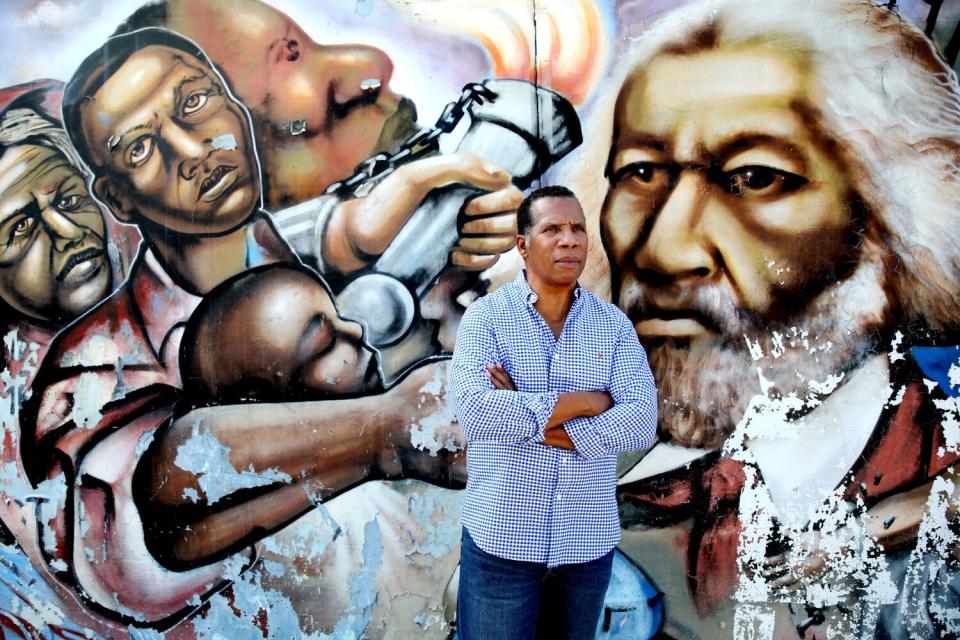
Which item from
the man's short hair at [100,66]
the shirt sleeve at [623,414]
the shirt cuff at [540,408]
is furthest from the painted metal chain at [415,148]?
the shirt cuff at [540,408]

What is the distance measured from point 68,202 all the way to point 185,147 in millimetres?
618

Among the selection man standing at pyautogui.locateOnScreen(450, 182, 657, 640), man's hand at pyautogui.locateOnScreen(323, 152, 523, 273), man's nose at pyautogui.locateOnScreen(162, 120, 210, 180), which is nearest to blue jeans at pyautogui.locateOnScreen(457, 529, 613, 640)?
man standing at pyautogui.locateOnScreen(450, 182, 657, 640)

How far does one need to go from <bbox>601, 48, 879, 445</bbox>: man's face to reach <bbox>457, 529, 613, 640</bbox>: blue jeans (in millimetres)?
1198

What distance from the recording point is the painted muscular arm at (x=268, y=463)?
10.7 feet

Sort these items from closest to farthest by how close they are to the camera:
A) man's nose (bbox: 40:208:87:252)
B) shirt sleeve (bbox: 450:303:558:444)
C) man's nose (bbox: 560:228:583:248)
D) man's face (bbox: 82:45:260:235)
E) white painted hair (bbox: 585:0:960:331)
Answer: shirt sleeve (bbox: 450:303:558:444) < man's nose (bbox: 560:228:583:248) < white painted hair (bbox: 585:0:960:331) < man's face (bbox: 82:45:260:235) < man's nose (bbox: 40:208:87:252)

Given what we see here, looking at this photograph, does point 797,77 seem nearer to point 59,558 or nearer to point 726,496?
point 726,496

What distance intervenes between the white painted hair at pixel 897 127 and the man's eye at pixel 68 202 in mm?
3106

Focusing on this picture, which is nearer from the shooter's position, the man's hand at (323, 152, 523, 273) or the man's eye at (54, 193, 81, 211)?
the man's hand at (323, 152, 523, 273)

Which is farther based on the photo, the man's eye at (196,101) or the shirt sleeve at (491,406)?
the man's eye at (196,101)

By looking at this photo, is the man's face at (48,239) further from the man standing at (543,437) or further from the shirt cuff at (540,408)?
the shirt cuff at (540,408)

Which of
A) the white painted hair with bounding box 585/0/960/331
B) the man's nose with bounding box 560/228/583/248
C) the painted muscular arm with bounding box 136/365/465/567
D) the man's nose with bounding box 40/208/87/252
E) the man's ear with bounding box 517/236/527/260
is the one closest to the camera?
the man's nose with bounding box 560/228/583/248

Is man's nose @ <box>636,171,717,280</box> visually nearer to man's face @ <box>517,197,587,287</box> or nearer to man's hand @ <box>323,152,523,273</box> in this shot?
man's hand @ <box>323,152,523,273</box>

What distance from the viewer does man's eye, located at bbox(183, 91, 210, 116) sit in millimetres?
3377

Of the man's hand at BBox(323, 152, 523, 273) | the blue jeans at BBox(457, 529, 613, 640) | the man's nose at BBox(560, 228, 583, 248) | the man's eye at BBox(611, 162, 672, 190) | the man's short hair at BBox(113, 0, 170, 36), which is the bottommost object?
the blue jeans at BBox(457, 529, 613, 640)
